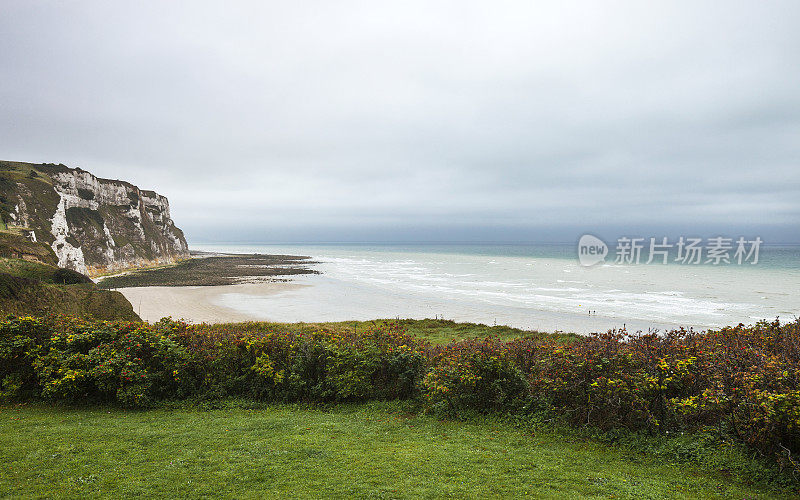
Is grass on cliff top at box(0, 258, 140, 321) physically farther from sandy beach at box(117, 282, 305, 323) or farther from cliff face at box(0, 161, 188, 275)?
cliff face at box(0, 161, 188, 275)

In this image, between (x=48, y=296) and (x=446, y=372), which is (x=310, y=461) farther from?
(x=48, y=296)

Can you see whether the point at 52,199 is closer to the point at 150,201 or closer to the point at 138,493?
the point at 150,201

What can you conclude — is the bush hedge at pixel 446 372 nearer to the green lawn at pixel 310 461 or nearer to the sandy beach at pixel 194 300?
the green lawn at pixel 310 461

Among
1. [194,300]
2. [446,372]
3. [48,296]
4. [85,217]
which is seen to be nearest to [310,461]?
[446,372]

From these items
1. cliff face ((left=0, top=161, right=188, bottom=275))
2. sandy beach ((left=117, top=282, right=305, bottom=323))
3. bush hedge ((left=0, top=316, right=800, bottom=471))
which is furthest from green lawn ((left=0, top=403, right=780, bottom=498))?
cliff face ((left=0, top=161, right=188, bottom=275))

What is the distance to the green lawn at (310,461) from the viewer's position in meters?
5.45

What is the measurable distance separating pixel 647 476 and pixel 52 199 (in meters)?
84.5

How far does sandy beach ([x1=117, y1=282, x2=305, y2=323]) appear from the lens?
3114cm

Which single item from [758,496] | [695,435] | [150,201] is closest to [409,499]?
[758,496]

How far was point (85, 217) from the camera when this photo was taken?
73062mm

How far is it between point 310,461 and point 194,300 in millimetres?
40020

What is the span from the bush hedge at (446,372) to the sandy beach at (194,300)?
13.3 metres

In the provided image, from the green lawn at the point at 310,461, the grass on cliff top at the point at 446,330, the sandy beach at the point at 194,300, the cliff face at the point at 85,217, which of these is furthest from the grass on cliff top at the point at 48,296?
the cliff face at the point at 85,217

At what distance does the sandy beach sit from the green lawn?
1623cm
